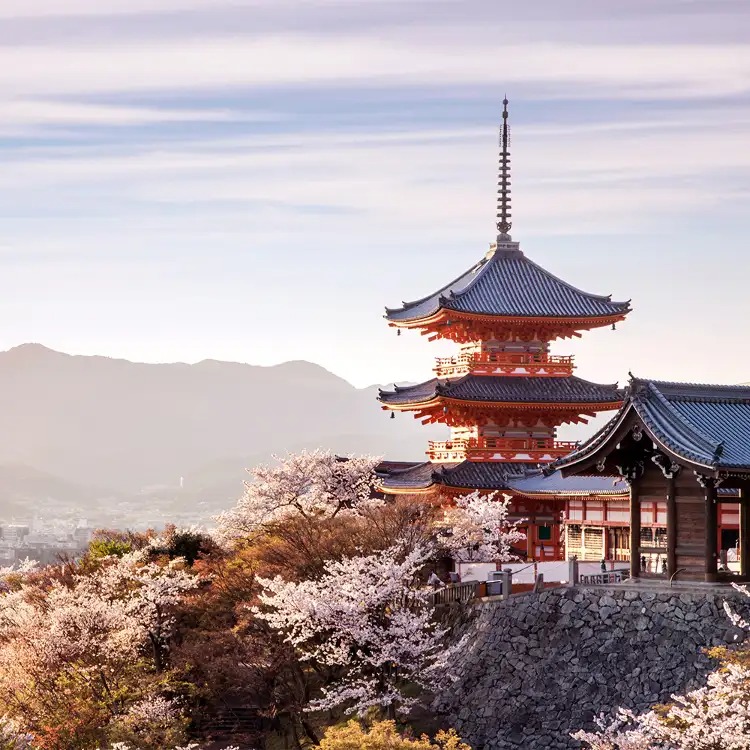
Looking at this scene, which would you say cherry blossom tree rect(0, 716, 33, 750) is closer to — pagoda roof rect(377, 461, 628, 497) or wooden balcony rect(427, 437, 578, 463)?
pagoda roof rect(377, 461, 628, 497)

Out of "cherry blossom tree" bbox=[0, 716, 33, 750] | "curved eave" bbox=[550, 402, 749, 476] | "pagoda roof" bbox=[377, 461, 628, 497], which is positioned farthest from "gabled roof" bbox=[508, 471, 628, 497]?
"cherry blossom tree" bbox=[0, 716, 33, 750]

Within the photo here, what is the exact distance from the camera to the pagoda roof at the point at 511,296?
2479 inches

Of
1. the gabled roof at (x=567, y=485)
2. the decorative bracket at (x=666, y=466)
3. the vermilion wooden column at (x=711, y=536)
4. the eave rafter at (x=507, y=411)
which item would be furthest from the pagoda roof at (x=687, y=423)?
the eave rafter at (x=507, y=411)

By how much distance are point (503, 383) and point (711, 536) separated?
1026 inches

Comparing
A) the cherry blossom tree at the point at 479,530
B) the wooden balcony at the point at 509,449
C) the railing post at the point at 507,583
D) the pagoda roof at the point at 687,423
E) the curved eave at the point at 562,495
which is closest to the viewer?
the pagoda roof at the point at 687,423

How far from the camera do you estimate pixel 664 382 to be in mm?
40688

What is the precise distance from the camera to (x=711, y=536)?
1468 inches

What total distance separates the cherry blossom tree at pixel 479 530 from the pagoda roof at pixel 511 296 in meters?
7.98

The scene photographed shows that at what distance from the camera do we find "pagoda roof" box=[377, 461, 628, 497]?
55219 millimetres

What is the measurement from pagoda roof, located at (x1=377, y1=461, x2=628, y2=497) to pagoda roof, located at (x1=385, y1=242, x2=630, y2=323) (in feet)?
20.5

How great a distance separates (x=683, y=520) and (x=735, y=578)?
187 centimetres

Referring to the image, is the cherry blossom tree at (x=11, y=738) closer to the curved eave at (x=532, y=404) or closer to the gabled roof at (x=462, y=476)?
the gabled roof at (x=462, y=476)

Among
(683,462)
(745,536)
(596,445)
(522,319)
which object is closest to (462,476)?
(522,319)

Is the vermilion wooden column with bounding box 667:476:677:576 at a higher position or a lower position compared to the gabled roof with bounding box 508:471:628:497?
lower
